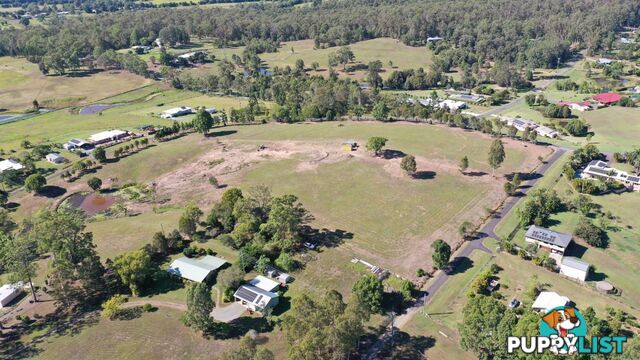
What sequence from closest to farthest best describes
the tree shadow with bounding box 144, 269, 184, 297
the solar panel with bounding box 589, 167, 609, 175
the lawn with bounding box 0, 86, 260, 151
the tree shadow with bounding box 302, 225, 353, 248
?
the tree shadow with bounding box 144, 269, 184, 297 < the tree shadow with bounding box 302, 225, 353, 248 < the solar panel with bounding box 589, 167, 609, 175 < the lawn with bounding box 0, 86, 260, 151

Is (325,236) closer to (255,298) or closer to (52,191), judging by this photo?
(255,298)

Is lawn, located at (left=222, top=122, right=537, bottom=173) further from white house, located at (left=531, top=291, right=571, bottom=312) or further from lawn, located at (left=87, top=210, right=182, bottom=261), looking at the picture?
white house, located at (left=531, top=291, right=571, bottom=312)

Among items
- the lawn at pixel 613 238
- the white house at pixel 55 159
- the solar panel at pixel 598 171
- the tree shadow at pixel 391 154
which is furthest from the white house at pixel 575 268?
the white house at pixel 55 159

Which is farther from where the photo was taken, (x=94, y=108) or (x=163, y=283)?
(x=94, y=108)

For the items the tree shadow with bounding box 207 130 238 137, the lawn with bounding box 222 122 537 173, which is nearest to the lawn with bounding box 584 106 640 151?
the lawn with bounding box 222 122 537 173

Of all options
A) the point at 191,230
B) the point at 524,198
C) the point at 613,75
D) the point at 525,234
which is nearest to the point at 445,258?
the point at 525,234

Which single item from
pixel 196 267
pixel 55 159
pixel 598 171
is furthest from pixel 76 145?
pixel 598 171
